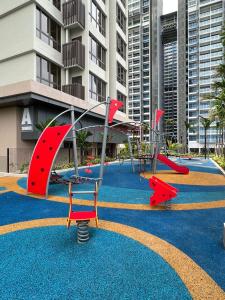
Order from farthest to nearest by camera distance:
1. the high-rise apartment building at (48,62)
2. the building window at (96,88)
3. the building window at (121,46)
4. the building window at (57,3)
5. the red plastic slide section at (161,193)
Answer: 1. the building window at (121,46)
2. the building window at (96,88)
3. the building window at (57,3)
4. the high-rise apartment building at (48,62)
5. the red plastic slide section at (161,193)

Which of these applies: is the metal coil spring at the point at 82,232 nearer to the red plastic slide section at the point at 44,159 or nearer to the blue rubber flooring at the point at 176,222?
the blue rubber flooring at the point at 176,222

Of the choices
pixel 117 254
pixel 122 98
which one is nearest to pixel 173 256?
pixel 117 254

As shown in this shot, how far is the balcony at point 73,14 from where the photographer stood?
22266 mm

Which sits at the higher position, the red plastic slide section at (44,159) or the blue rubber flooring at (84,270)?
the red plastic slide section at (44,159)

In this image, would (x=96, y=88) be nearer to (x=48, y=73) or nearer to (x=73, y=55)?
Result: (x=73, y=55)

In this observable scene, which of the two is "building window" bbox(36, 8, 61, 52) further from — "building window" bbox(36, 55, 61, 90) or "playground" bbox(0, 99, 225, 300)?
Result: "playground" bbox(0, 99, 225, 300)

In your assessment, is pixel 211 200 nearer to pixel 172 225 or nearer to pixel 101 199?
pixel 172 225

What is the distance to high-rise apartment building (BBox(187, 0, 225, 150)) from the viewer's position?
87125 millimetres

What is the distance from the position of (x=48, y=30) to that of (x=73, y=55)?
316cm

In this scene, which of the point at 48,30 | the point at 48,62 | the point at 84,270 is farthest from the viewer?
the point at 48,30

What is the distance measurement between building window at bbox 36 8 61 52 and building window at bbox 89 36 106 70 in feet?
12.7

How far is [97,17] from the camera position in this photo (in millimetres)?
27203

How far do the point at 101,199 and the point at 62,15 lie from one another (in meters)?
21.5

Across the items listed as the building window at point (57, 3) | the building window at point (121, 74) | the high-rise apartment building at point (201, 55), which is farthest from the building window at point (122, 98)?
the high-rise apartment building at point (201, 55)
